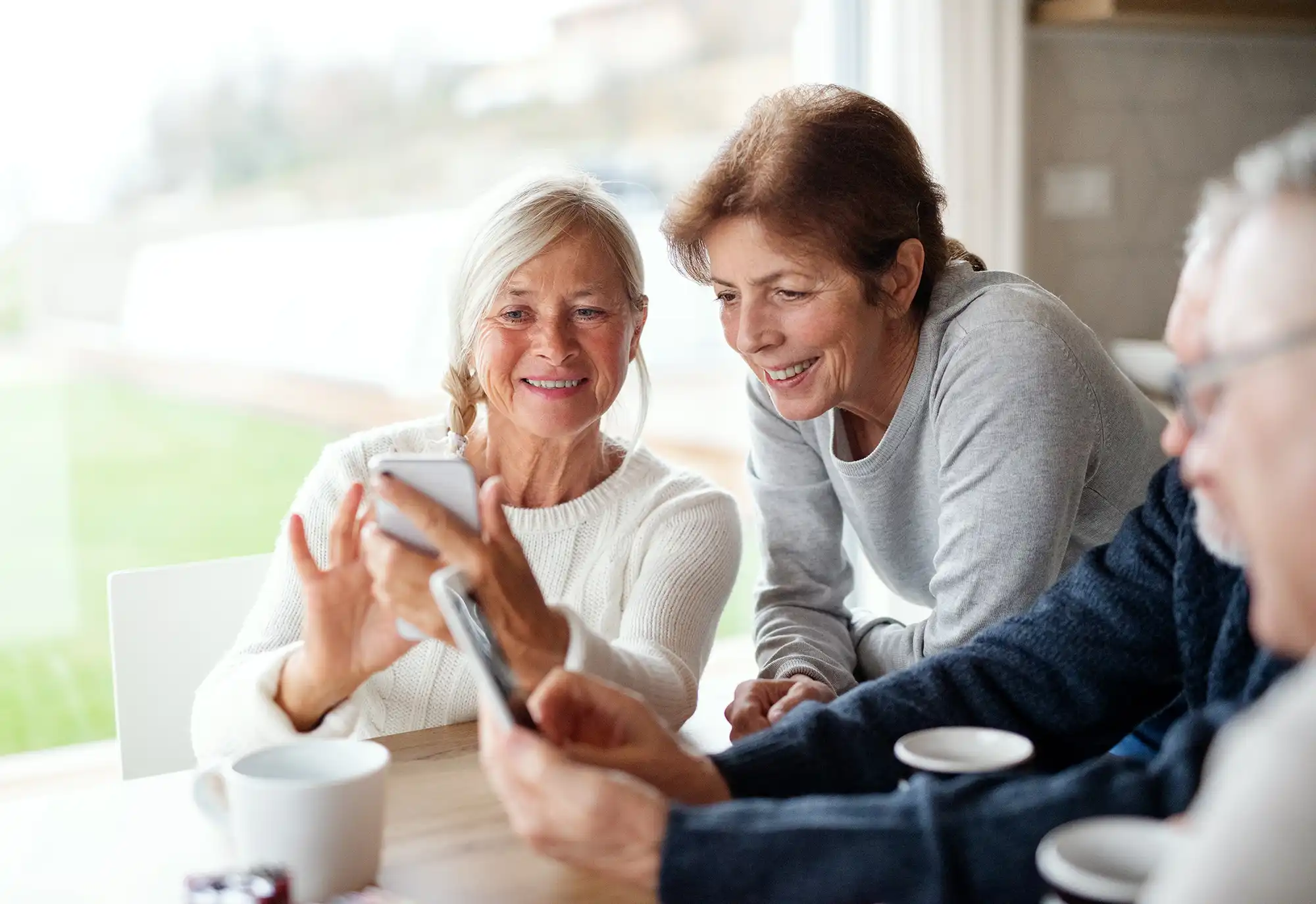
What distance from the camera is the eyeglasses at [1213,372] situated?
2.43 feet

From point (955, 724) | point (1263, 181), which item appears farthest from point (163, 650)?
point (1263, 181)

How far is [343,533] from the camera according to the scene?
4.46 feet

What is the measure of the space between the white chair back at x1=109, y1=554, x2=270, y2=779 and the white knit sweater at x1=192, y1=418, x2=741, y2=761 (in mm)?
111

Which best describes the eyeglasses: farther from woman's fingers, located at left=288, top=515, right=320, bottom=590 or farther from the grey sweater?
woman's fingers, located at left=288, top=515, right=320, bottom=590

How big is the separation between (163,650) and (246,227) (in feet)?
7.41

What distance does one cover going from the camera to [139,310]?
377 centimetres

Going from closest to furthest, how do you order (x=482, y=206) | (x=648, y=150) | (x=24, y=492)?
(x=482, y=206) < (x=24, y=492) < (x=648, y=150)

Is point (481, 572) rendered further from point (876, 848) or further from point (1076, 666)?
point (1076, 666)

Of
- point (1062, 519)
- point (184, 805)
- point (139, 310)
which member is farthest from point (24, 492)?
point (1062, 519)

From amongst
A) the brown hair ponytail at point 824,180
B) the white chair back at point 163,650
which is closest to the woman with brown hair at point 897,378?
the brown hair ponytail at point 824,180

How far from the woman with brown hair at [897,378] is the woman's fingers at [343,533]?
0.46 meters

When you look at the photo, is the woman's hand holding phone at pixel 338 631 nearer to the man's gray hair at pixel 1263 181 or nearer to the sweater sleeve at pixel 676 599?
the sweater sleeve at pixel 676 599

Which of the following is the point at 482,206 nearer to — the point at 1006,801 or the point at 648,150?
the point at 1006,801

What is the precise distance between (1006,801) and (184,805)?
73 cm
